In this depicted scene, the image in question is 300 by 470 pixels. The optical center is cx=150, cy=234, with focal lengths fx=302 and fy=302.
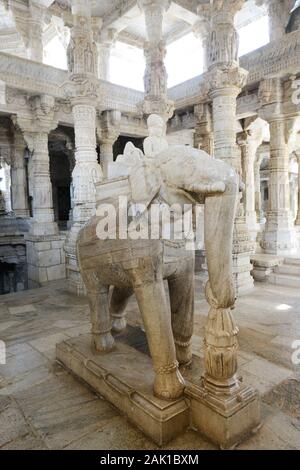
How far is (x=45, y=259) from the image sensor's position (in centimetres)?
787

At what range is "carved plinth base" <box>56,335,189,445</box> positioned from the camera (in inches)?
69.0

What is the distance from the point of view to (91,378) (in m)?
2.33

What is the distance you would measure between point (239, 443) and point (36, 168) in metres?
8.02

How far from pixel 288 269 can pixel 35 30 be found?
11327 millimetres

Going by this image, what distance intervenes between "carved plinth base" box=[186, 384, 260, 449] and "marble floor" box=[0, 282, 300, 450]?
6 centimetres

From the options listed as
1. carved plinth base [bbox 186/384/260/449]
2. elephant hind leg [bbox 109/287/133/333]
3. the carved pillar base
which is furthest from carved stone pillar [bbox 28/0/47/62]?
carved plinth base [bbox 186/384/260/449]

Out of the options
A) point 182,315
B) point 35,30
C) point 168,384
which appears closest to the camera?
A: point 168,384

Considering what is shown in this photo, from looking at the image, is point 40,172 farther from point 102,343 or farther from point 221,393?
point 221,393

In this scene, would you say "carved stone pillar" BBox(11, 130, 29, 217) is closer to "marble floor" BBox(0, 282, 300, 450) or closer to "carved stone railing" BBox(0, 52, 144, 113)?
"carved stone railing" BBox(0, 52, 144, 113)

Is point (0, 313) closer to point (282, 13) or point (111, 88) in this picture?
point (111, 88)

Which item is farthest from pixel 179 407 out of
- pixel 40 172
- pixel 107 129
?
pixel 107 129

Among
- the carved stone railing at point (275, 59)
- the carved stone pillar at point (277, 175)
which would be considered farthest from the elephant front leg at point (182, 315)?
the carved stone railing at point (275, 59)

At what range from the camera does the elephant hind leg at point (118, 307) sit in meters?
2.73

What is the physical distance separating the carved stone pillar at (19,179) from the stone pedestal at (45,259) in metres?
3.11
